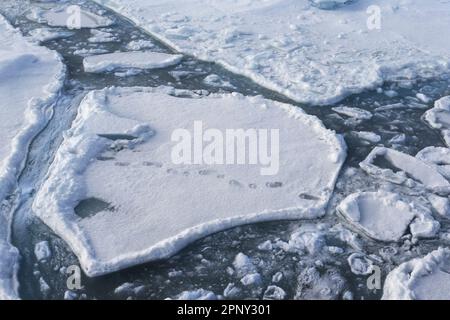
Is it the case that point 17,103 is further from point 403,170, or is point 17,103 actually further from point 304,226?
point 403,170

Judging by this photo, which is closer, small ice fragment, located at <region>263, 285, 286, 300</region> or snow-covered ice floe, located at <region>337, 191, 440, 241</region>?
small ice fragment, located at <region>263, 285, 286, 300</region>

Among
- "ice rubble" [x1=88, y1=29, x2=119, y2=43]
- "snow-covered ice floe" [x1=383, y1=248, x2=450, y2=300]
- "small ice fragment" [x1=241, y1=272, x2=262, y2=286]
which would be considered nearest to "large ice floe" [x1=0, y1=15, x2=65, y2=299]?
"ice rubble" [x1=88, y1=29, x2=119, y2=43]

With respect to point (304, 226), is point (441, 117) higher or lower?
higher

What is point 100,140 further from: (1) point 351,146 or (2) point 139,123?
(1) point 351,146

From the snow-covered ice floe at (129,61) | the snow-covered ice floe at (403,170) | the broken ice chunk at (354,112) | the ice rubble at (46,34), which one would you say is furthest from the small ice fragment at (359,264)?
the ice rubble at (46,34)

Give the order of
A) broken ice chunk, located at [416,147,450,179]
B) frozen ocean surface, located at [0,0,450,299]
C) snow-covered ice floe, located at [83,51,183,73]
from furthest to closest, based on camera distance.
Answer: snow-covered ice floe, located at [83,51,183,73] < broken ice chunk, located at [416,147,450,179] < frozen ocean surface, located at [0,0,450,299]

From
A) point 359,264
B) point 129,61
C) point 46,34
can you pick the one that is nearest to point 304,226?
point 359,264

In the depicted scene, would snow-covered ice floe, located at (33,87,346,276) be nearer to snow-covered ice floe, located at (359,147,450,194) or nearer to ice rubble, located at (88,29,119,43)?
snow-covered ice floe, located at (359,147,450,194)

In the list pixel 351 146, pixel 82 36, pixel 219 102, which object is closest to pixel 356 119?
pixel 351 146
